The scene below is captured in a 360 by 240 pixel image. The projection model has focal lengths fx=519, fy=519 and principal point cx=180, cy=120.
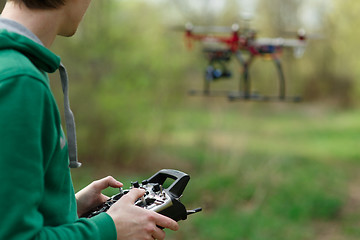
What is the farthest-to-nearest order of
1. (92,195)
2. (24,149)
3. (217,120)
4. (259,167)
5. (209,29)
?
(217,120) < (259,167) < (209,29) < (92,195) < (24,149)

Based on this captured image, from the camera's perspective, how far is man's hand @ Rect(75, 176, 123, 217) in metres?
0.78

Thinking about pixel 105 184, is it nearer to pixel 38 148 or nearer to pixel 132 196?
pixel 132 196

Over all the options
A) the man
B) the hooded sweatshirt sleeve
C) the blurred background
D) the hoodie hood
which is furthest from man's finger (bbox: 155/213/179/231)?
the blurred background

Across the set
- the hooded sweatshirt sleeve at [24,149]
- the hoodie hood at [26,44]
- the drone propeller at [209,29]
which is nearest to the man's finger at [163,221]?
the hooded sweatshirt sleeve at [24,149]

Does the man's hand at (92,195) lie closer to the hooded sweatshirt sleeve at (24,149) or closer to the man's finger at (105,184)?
the man's finger at (105,184)

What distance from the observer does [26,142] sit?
53 centimetres

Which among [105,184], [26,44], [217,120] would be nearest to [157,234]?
[105,184]

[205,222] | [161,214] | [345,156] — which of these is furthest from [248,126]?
[161,214]

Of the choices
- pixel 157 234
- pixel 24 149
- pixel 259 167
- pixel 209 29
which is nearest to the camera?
pixel 24 149

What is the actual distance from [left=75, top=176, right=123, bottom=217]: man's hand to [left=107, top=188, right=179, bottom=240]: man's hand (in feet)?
0.43

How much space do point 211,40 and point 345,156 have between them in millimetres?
5740

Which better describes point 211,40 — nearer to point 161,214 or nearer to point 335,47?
point 161,214

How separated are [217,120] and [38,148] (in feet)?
25.6

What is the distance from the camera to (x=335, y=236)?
585cm
